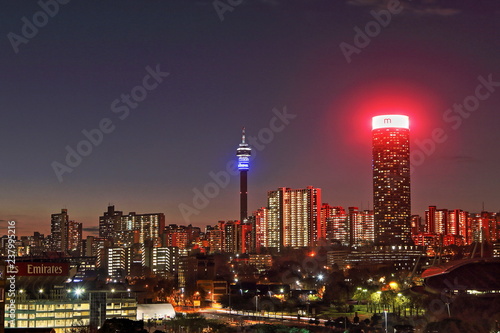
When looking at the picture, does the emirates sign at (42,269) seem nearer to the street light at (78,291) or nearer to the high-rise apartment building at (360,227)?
the street light at (78,291)

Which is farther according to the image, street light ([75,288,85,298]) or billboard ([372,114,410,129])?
billboard ([372,114,410,129])

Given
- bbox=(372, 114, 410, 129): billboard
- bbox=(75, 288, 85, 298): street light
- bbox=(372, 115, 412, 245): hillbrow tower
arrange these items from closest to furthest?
1. bbox=(75, 288, 85, 298): street light
2. bbox=(372, 115, 412, 245): hillbrow tower
3. bbox=(372, 114, 410, 129): billboard

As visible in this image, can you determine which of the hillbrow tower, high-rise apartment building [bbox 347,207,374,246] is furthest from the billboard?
high-rise apartment building [bbox 347,207,374,246]

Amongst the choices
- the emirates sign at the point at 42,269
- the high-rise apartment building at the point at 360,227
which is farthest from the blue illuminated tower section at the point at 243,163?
the emirates sign at the point at 42,269

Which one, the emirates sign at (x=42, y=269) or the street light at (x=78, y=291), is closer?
the emirates sign at (x=42, y=269)

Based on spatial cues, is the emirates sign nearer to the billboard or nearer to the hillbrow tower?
the hillbrow tower

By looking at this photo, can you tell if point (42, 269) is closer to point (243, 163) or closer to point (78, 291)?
point (78, 291)

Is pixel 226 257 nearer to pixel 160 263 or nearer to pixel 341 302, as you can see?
pixel 160 263

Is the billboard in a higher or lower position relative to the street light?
higher
